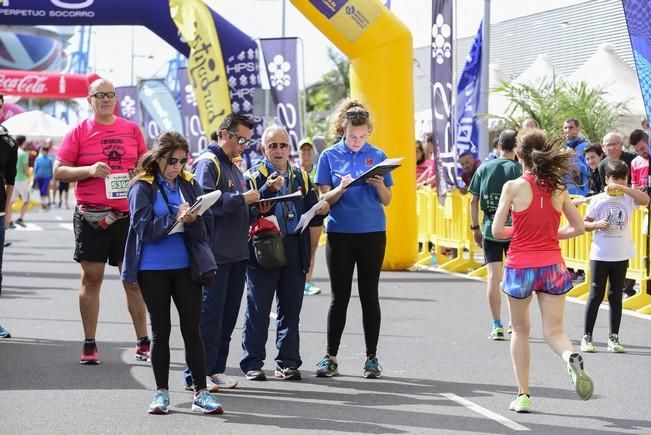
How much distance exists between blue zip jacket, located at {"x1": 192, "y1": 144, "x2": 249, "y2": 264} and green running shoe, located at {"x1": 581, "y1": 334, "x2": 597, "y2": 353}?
3.27 m

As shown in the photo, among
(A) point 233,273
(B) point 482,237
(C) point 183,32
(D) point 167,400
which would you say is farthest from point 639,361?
(C) point 183,32

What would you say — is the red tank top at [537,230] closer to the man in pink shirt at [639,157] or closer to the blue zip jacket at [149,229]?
the blue zip jacket at [149,229]

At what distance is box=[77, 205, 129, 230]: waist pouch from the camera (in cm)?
953

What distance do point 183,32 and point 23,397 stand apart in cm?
1073

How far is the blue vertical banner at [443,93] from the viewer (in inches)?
692

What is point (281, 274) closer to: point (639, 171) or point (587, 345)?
point (587, 345)

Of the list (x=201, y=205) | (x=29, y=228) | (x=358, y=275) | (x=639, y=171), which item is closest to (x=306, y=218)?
(x=358, y=275)

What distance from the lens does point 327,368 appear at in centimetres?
921

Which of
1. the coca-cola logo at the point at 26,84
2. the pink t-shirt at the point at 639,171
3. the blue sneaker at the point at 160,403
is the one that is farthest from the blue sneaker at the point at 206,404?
the coca-cola logo at the point at 26,84

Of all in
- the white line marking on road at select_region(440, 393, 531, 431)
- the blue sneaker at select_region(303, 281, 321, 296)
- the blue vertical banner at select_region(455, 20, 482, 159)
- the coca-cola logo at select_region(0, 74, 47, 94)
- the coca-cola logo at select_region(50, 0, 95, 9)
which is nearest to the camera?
the white line marking on road at select_region(440, 393, 531, 431)

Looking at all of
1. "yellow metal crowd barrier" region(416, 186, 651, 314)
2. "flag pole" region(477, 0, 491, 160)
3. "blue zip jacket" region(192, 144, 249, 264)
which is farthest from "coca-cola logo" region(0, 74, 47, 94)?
"blue zip jacket" region(192, 144, 249, 264)

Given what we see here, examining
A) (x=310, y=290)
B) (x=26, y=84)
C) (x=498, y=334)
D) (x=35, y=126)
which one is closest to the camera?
(x=498, y=334)

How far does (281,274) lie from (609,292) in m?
3.05

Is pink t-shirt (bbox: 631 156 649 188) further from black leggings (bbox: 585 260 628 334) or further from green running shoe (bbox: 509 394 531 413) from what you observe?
green running shoe (bbox: 509 394 531 413)
